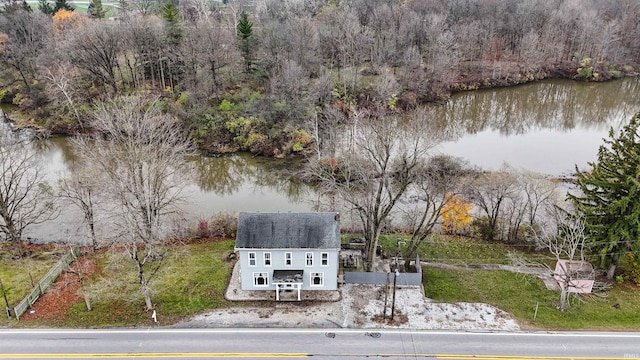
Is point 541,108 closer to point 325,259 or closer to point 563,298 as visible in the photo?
point 563,298

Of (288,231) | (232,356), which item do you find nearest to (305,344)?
(232,356)

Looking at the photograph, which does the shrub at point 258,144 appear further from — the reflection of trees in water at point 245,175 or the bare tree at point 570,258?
the bare tree at point 570,258

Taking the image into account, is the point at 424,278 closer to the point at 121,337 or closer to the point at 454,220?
the point at 454,220

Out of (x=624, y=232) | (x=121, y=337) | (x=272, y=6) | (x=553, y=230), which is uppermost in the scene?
(x=272, y=6)

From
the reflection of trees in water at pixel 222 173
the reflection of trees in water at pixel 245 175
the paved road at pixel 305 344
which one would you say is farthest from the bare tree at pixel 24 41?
the paved road at pixel 305 344

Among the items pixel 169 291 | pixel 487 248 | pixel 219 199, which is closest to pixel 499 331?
pixel 487 248

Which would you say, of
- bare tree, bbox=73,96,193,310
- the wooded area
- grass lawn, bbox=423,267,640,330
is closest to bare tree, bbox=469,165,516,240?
grass lawn, bbox=423,267,640,330

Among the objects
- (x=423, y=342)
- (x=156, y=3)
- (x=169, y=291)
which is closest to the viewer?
(x=423, y=342)

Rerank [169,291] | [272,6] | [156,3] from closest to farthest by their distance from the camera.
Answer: [169,291]
[272,6]
[156,3]
